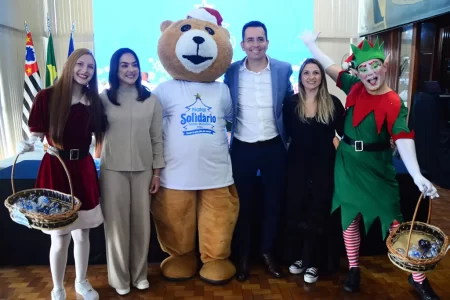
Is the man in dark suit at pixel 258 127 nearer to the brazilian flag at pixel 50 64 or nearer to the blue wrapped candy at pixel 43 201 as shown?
the blue wrapped candy at pixel 43 201

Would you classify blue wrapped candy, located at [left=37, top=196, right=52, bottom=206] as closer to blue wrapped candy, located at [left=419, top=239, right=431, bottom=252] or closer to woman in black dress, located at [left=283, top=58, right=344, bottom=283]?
woman in black dress, located at [left=283, top=58, right=344, bottom=283]

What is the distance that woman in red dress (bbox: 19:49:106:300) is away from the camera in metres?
1.78

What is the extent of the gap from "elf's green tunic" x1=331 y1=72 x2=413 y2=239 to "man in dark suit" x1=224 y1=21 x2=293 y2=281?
34cm

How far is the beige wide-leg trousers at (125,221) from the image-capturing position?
1946mm

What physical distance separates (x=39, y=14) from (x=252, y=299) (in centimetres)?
457

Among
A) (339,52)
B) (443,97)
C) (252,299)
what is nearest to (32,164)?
(252,299)

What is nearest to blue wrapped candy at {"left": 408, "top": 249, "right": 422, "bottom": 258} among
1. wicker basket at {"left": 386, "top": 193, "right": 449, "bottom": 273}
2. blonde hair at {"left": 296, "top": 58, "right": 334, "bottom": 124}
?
Answer: wicker basket at {"left": 386, "top": 193, "right": 449, "bottom": 273}

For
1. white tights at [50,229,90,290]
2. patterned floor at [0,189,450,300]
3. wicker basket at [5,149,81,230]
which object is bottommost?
patterned floor at [0,189,450,300]

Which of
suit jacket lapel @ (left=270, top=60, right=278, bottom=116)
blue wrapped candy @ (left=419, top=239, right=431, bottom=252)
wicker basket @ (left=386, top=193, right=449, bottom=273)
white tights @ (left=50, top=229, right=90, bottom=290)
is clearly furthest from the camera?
suit jacket lapel @ (left=270, top=60, right=278, bottom=116)

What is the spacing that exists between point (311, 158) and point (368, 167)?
0.28 meters

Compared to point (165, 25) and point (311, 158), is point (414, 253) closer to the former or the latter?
point (311, 158)

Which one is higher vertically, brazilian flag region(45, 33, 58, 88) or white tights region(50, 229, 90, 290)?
brazilian flag region(45, 33, 58, 88)

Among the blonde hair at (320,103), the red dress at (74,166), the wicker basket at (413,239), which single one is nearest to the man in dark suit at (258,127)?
the blonde hair at (320,103)

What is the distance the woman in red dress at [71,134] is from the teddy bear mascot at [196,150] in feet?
1.18
